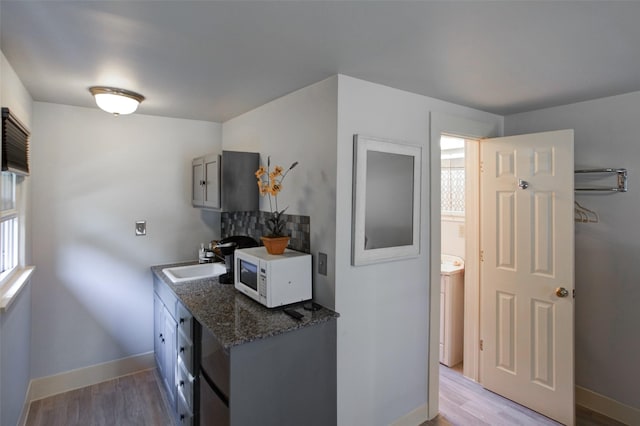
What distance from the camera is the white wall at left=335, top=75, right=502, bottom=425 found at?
193 cm

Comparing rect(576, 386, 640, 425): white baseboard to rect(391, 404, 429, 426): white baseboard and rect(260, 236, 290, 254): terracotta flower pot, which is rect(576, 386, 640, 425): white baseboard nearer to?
rect(391, 404, 429, 426): white baseboard

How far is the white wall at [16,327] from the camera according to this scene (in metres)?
1.72

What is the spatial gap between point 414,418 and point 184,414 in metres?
1.53

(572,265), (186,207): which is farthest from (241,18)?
(572,265)

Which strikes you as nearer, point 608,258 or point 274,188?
point 274,188

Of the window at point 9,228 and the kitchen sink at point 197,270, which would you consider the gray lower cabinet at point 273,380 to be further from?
the window at point 9,228

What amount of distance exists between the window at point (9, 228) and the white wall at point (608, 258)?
3.86m

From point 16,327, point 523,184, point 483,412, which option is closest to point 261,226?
point 16,327

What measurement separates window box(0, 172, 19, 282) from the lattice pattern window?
12.4ft

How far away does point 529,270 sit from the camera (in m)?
2.51

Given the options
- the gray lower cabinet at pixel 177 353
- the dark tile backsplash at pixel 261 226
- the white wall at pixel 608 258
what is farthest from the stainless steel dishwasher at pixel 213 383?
the white wall at pixel 608 258

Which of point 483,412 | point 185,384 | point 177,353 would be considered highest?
point 177,353

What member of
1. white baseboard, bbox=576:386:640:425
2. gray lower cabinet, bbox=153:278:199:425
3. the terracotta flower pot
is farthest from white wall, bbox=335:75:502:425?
white baseboard, bbox=576:386:640:425

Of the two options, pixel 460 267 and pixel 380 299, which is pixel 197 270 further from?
pixel 460 267
